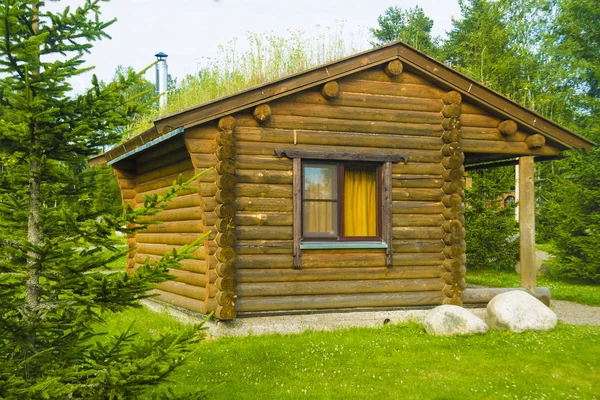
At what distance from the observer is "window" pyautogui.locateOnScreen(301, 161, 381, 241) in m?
10.5

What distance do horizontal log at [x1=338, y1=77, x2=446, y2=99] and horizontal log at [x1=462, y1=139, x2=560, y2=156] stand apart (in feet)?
3.60

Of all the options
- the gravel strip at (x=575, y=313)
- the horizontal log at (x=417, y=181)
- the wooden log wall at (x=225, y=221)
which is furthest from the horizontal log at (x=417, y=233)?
the gravel strip at (x=575, y=313)

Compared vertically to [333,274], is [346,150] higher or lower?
higher

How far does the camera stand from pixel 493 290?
11.6 metres

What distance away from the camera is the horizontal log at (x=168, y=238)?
1105 cm

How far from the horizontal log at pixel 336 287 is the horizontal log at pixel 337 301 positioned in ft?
0.23

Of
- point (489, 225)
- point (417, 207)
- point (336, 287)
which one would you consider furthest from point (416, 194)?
point (489, 225)

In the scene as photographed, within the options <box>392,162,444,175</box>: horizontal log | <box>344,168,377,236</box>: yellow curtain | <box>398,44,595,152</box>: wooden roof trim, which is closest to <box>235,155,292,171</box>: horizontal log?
<box>344,168,377,236</box>: yellow curtain

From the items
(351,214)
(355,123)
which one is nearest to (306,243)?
(351,214)

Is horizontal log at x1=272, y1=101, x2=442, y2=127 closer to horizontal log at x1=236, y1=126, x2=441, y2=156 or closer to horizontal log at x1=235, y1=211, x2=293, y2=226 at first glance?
horizontal log at x1=236, y1=126, x2=441, y2=156

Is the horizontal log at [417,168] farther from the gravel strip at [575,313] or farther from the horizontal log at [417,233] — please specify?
the gravel strip at [575,313]

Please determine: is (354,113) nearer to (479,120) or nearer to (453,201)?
(453,201)

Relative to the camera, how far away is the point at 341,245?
Result: 10516 mm

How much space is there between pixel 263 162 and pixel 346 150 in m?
1.54
